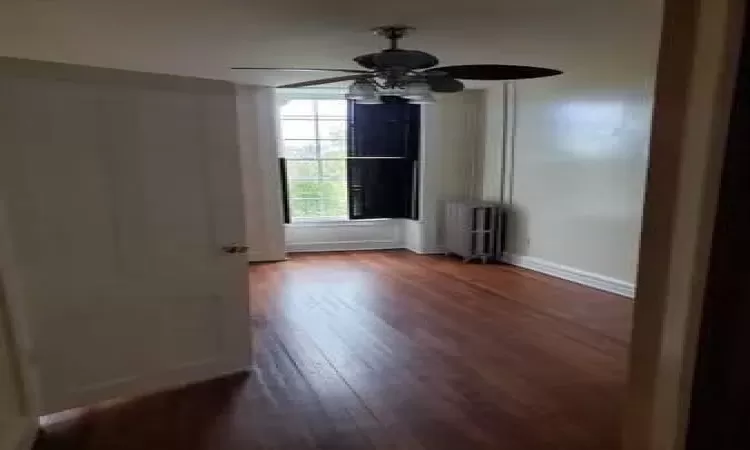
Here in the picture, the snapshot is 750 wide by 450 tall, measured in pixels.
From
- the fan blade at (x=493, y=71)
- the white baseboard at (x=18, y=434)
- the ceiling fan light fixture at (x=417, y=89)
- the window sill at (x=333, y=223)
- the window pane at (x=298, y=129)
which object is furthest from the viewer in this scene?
the window sill at (x=333, y=223)

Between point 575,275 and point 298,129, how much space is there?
3778 mm

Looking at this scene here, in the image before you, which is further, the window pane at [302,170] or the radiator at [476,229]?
the window pane at [302,170]

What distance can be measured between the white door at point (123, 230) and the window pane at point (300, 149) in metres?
3.88

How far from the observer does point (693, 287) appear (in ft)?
2.18

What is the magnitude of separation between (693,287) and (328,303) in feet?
13.8

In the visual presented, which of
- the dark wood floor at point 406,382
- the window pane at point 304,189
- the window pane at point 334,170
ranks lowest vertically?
the dark wood floor at point 406,382

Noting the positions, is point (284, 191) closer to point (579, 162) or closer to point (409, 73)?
point (579, 162)

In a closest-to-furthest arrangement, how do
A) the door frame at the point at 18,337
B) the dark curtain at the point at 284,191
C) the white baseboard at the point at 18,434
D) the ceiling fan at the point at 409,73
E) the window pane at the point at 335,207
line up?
the white baseboard at the point at 18,434 < the door frame at the point at 18,337 < the ceiling fan at the point at 409,73 < the dark curtain at the point at 284,191 < the window pane at the point at 335,207

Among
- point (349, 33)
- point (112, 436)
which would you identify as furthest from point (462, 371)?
point (349, 33)

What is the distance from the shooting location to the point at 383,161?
6773 millimetres

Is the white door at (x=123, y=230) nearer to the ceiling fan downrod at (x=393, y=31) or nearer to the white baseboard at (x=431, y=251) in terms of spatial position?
the ceiling fan downrod at (x=393, y=31)

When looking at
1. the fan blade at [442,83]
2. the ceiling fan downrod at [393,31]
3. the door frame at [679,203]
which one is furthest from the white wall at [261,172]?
the door frame at [679,203]

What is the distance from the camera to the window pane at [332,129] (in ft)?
22.4

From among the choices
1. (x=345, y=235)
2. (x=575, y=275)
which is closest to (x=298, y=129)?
(x=345, y=235)
